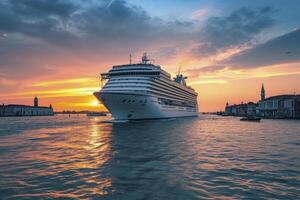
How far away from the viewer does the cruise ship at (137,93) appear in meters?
62.1

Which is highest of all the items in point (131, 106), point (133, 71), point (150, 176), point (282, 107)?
point (133, 71)

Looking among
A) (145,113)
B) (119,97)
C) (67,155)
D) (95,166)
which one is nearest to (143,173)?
(95,166)

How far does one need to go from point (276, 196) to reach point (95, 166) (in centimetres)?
1070

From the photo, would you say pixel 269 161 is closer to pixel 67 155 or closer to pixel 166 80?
pixel 67 155

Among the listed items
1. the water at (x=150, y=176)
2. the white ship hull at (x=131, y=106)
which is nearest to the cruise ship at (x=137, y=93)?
the white ship hull at (x=131, y=106)

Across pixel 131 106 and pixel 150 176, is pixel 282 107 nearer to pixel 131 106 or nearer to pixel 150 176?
pixel 131 106

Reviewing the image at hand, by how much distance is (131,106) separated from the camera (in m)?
63.9

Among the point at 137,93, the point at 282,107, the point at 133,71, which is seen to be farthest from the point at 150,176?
the point at 282,107

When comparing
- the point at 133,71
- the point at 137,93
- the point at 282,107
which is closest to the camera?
the point at 137,93

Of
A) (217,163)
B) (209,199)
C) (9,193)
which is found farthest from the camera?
(217,163)

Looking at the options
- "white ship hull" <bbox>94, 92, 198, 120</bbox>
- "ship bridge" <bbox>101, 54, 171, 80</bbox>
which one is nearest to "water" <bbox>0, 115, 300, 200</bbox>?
"white ship hull" <bbox>94, 92, 198, 120</bbox>

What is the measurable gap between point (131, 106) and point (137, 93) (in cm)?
363

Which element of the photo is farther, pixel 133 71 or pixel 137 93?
pixel 133 71

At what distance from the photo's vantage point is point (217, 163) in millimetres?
18109
